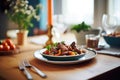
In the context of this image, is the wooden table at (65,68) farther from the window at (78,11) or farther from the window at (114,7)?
the window at (78,11)

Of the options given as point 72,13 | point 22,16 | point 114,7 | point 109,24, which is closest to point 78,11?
point 72,13

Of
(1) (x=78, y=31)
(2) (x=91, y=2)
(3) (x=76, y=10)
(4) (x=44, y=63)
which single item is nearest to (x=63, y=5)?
(3) (x=76, y=10)

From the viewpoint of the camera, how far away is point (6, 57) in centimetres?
128

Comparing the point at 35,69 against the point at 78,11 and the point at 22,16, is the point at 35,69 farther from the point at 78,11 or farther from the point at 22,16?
the point at 78,11

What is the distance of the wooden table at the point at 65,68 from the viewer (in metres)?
0.93

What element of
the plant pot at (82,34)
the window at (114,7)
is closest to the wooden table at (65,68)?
the plant pot at (82,34)

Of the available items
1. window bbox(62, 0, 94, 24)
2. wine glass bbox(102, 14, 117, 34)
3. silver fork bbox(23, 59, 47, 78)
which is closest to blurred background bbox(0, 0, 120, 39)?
window bbox(62, 0, 94, 24)

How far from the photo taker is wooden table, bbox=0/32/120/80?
0.93 m

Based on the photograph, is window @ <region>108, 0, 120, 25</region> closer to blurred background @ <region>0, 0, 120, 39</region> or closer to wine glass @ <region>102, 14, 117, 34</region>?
blurred background @ <region>0, 0, 120, 39</region>

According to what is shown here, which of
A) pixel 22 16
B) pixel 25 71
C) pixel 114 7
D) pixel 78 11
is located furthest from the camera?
pixel 78 11

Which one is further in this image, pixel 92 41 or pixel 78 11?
pixel 78 11

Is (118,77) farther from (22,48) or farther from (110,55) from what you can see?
(22,48)

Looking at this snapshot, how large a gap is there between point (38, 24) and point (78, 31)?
1.27 meters

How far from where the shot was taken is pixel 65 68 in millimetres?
1035
